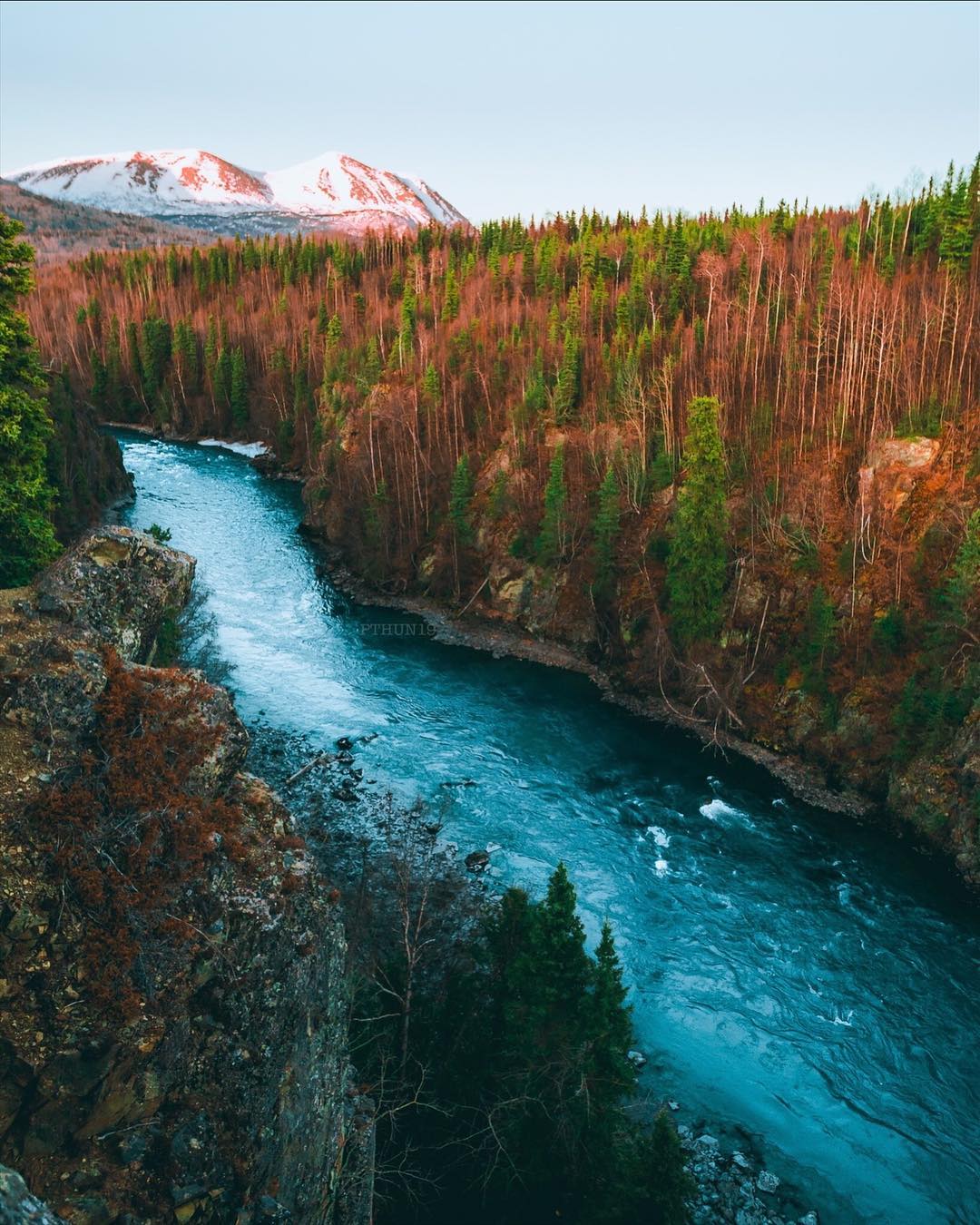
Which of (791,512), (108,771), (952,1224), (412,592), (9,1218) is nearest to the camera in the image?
(9,1218)

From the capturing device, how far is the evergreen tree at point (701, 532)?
46312mm

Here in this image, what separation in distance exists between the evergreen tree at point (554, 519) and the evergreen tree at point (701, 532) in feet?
32.4

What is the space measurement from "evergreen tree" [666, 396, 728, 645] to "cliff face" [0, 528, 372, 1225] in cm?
3611

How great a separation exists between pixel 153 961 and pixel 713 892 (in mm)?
25719

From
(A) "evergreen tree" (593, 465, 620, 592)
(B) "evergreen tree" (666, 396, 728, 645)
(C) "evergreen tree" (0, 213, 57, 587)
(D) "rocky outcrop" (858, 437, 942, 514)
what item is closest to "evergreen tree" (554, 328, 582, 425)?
(A) "evergreen tree" (593, 465, 620, 592)

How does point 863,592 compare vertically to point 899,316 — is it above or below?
below

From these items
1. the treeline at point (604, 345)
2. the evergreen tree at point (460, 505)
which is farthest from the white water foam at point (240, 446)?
the evergreen tree at point (460, 505)

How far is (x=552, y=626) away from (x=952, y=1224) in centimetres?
3885

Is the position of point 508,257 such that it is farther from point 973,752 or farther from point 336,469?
point 973,752

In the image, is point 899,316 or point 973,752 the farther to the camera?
point 899,316

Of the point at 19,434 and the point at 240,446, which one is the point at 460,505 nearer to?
the point at 19,434

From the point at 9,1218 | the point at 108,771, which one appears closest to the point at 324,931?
the point at 108,771

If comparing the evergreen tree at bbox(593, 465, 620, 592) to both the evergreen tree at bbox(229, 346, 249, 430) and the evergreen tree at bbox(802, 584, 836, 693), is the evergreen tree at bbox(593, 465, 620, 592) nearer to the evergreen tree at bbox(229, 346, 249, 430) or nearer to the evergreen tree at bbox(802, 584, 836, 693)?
the evergreen tree at bbox(802, 584, 836, 693)

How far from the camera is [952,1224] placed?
20.5m
